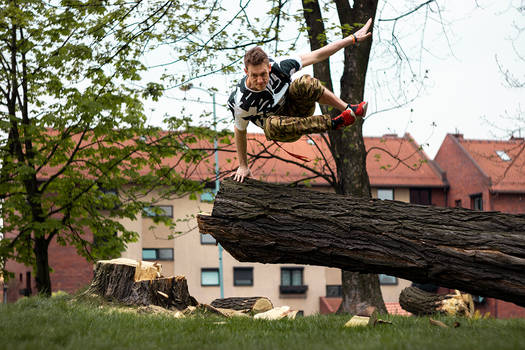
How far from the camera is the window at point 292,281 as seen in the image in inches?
1388

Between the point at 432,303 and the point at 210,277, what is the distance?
24.0 m

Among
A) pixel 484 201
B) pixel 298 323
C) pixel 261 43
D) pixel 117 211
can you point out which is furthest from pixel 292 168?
pixel 298 323

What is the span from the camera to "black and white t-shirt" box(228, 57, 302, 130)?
6770mm

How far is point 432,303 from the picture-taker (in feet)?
39.5

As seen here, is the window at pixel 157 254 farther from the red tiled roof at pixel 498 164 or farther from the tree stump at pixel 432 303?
the tree stump at pixel 432 303

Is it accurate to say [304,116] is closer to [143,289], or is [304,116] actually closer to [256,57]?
[256,57]

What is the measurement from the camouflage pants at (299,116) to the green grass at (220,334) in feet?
6.93

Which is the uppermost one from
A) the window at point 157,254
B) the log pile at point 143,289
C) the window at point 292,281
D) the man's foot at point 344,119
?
the man's foot at point 344,119

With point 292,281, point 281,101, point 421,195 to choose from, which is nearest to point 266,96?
point 281,101

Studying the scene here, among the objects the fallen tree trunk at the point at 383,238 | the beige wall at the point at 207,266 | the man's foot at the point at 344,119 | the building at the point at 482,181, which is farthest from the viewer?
the beige wall at the point at 207,266

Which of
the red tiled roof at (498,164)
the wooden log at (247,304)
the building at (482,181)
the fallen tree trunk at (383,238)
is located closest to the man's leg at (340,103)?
the fallen tree trunk at (383,238)

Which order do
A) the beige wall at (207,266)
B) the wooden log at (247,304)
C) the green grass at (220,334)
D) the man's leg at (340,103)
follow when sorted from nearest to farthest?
the green grass at (220,334) < the man's leg at (340,103) < the wooden log at (247,304) < the beige wall at (207,266)

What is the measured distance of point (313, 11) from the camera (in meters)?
13.5

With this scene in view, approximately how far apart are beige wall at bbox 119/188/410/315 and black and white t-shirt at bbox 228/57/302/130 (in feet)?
89.7
